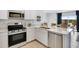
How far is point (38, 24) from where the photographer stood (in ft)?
4.58

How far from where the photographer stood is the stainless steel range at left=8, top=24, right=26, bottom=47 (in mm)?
1370

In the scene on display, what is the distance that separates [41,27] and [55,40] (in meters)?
0.28

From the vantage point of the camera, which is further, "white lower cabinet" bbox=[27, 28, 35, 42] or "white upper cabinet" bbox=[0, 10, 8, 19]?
"white lower cabinet" bbox=[27, 28, 35, 42]

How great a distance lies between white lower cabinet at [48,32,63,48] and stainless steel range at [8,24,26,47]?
0.40 meters

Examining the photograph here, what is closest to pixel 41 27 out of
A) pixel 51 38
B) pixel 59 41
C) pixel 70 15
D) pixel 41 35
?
pixel 41 35

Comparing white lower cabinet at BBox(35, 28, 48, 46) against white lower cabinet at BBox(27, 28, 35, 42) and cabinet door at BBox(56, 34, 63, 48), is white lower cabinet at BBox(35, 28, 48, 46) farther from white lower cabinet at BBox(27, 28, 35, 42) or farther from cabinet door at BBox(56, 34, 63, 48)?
cabinet door at BBox(56, 34, 63, 48)

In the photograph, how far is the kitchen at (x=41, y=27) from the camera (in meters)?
1.33

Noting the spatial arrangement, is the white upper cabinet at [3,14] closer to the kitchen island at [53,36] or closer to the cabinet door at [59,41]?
the kitchen island at [53,36]

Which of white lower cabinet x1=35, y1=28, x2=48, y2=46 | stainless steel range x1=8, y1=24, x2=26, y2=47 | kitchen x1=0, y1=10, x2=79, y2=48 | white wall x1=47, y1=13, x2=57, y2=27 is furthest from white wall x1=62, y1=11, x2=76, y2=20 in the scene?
stainless steel range x1=8, y1=24, x2=26, y2=47

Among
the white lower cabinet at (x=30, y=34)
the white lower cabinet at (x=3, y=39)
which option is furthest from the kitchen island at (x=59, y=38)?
the white lower cabinet at (x=3, y=39)

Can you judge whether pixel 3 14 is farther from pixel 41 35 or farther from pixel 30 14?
pixel 41 35

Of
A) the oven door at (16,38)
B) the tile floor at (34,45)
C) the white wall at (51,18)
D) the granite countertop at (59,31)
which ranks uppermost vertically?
the white wall at (51,18)
